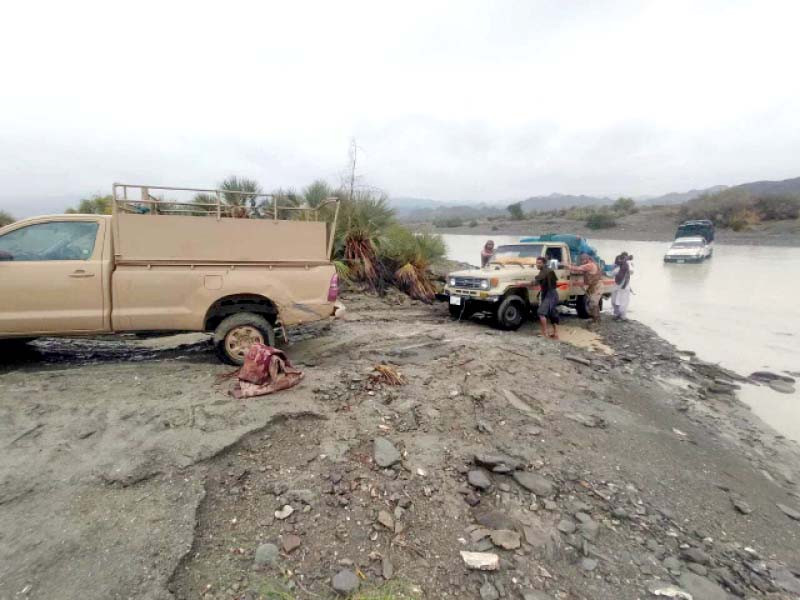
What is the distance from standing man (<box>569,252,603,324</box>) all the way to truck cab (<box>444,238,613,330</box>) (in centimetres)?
14

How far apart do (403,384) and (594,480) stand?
2.08 m

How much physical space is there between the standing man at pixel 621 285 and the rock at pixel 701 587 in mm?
9134

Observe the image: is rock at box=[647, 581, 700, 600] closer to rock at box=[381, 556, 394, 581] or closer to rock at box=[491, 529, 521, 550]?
rock at box=[491, 529, 521, 550]

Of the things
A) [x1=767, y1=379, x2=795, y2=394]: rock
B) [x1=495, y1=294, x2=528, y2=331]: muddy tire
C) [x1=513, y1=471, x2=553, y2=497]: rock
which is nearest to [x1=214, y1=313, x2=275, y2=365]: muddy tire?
[x1=513, y1=471, x2=553, y2=497]: rock

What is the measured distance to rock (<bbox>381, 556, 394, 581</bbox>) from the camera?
228cm

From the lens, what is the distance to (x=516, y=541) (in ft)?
8.57

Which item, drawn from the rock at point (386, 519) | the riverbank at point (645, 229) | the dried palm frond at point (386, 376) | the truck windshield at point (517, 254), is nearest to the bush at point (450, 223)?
the riverbank at point (645, 229)

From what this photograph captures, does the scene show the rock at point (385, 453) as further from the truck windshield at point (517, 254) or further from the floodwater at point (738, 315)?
the truck windshield at point (517, 254)

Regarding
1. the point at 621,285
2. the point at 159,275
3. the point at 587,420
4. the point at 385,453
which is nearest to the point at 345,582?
the point at 385,453

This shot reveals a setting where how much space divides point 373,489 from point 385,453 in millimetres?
423

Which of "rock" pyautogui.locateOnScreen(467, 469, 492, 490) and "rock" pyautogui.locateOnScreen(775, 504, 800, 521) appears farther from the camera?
"rock" pyautogui.locateOnScreen(775, 504, 800, 521)

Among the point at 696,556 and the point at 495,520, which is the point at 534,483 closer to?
the point at 495,520

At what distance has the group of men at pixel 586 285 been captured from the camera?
8216 millimetres

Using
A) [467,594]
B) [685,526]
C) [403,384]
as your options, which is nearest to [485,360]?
[403,384]
